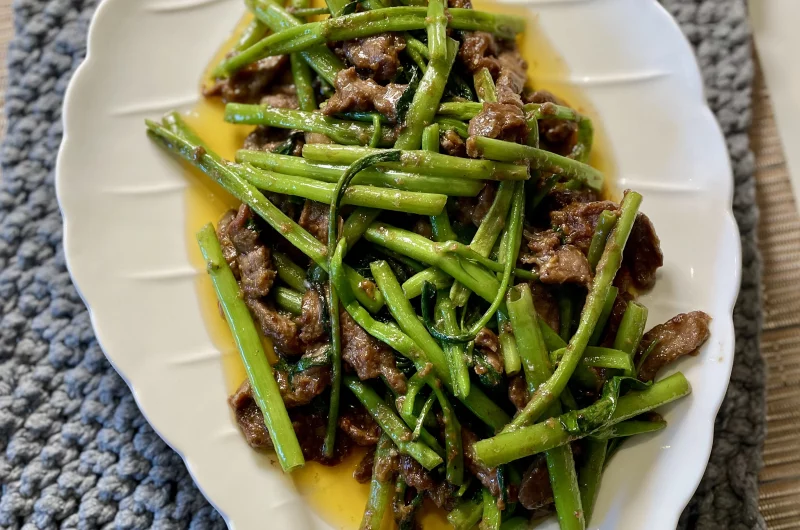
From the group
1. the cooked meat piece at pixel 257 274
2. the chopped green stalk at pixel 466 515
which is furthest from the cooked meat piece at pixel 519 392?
the cooked meat piece at pixel 257 274

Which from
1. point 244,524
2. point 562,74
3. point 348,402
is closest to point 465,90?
point 562,74

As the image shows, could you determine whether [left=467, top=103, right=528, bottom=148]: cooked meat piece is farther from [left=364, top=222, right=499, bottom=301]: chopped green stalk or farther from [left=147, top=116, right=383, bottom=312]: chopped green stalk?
[left=147, top=116, right=383, bottom=312]: chopped green stalk

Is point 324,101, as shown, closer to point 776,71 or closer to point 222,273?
point 222,273

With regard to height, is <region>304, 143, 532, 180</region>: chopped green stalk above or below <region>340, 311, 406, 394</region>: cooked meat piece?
above

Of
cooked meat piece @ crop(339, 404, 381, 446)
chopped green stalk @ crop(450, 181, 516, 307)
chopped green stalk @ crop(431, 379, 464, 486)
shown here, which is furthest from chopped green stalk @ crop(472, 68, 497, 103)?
cooked meat piece @ crop(339, 404, 381, 446)

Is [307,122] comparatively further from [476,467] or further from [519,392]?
[476,467]

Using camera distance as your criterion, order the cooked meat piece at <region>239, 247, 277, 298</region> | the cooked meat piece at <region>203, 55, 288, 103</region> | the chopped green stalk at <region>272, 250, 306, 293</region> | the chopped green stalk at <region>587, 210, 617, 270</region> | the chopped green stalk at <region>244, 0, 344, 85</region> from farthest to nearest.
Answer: the cooked meat piece at <region>203, 55, 288, 103</region>
the chopped green stalk at <region>244, 0, 344, 85</region>
the chopped green stalk at <region>272, 250, 306, 293</region>
the cooked meat piece at <region>239, 247, 277, 298</region>
the chopped green stalk at <region>587, 210, 617, 270</region>
